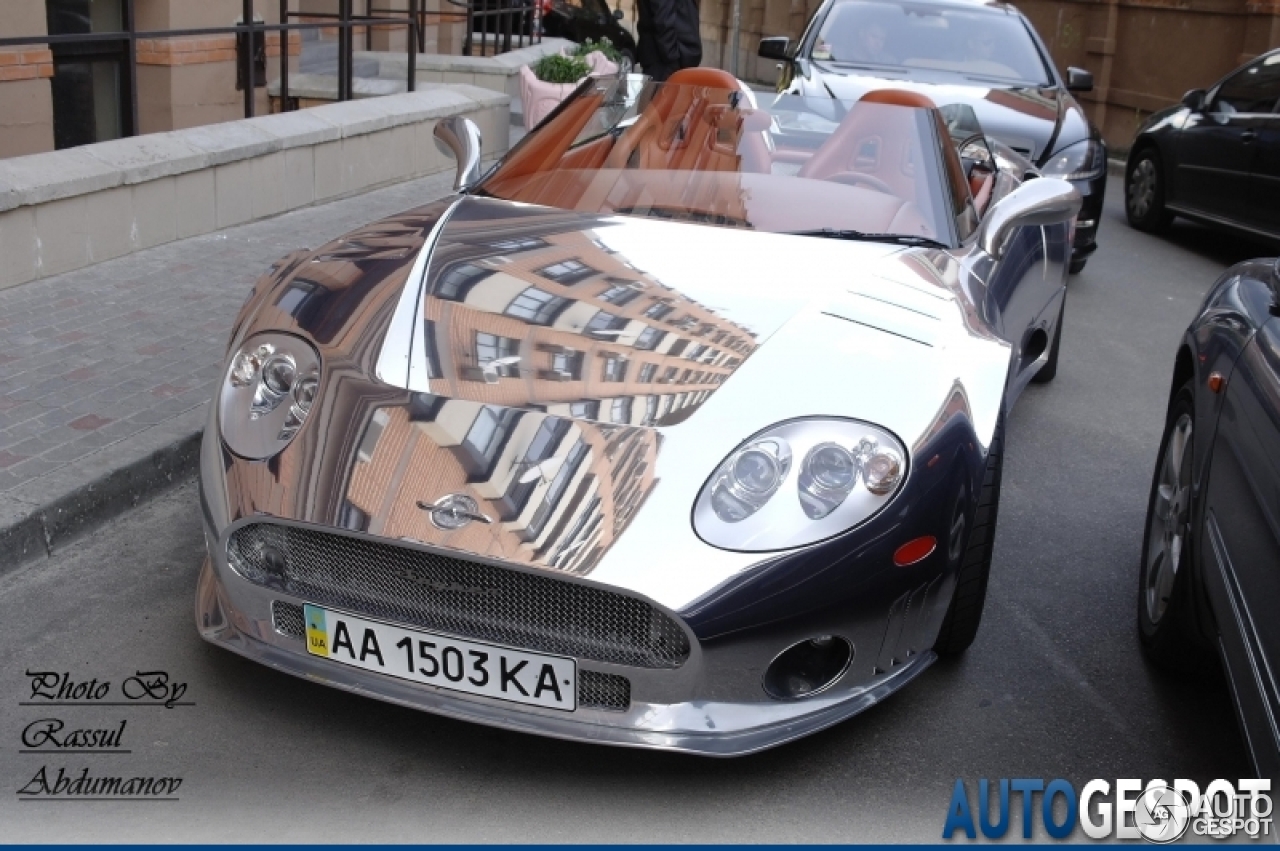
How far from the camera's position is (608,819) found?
118 inches

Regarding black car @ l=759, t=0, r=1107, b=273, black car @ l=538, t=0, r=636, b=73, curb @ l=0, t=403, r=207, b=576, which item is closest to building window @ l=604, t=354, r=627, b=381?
curb @ l=0, t=403, r=207, b=576

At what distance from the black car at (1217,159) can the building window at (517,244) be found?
296 inches

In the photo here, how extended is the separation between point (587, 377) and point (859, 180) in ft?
5.32

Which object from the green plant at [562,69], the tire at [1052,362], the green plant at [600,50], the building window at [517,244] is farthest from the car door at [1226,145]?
the building window at [517,244]

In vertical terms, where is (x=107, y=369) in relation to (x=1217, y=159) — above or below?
below

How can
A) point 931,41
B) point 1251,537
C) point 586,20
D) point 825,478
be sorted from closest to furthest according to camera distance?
point 1251,537 < point 825,478 < point 931,41 < point 586,20

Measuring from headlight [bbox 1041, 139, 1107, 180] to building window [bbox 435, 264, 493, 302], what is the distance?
5576 mm

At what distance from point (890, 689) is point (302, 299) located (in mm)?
1669

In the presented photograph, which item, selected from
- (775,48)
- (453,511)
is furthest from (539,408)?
(775,48)

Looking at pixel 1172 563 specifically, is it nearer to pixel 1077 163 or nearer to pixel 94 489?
pixel 94 489

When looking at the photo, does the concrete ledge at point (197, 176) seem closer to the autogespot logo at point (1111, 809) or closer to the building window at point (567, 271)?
the building window at point (567, 271)

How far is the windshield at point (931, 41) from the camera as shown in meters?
9.59

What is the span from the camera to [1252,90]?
10664mm

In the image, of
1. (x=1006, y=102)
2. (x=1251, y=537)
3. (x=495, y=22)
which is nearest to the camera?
(x=1251, y=537)
